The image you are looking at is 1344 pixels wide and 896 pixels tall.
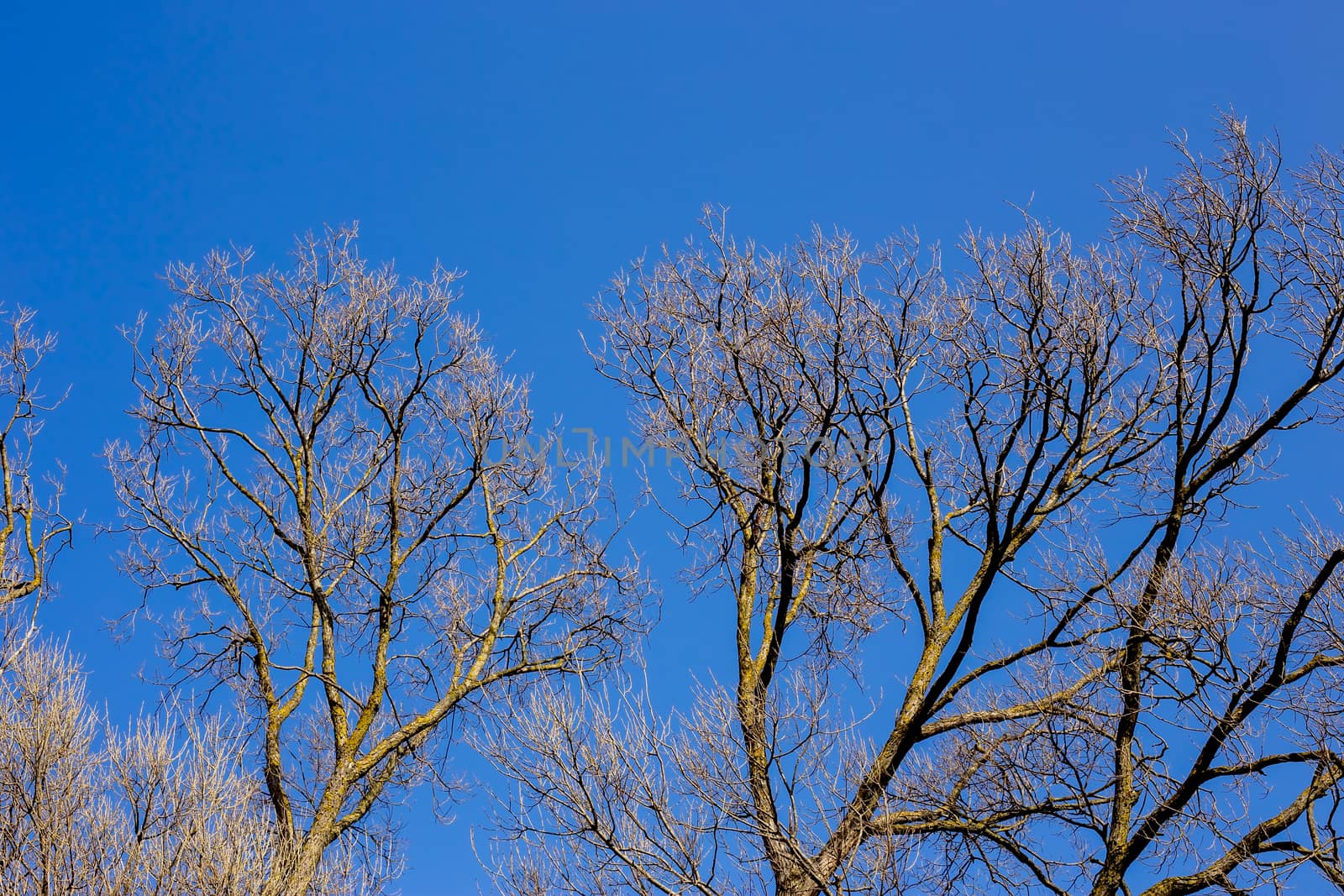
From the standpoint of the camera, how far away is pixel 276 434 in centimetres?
1301

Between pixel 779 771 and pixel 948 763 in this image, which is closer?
pixel 779 771

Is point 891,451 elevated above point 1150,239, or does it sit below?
below

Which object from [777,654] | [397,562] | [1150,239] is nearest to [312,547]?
[397,562]

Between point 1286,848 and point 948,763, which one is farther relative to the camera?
point 948,763

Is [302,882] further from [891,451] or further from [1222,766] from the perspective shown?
[1222,766]

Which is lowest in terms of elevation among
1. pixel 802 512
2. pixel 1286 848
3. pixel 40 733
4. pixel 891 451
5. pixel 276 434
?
pixel 1286 848

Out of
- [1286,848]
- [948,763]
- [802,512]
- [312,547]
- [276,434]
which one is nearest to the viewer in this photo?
[1286,848]

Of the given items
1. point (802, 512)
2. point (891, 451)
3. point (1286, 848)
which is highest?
point (891, 451)

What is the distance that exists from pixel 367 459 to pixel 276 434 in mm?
1115

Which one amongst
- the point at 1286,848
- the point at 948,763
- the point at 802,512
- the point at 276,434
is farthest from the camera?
the point at 276,434

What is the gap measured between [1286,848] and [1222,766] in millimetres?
673

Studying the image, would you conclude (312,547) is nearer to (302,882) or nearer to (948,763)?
(302,882)

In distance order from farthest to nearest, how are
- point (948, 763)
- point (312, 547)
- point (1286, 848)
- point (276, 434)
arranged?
point (276, 434)
point (312, 547)
point (948, 763)
point (1286, 848)

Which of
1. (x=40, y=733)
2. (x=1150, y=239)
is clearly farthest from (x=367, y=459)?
(x=1150, y=239)
